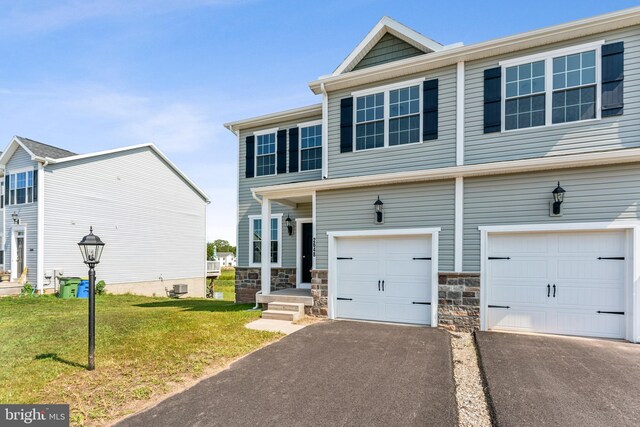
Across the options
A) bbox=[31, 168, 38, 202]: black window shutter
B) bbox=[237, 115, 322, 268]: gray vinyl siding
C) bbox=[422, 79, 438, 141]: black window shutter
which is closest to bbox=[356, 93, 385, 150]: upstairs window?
bbox=[422, 79, 438, 141]: black window shutter

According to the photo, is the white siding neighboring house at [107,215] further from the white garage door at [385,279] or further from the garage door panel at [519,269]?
the garage door panel at [519,269]

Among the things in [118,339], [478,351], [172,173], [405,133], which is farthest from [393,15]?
[172,173]

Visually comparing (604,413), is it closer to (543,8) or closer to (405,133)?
(405,133)

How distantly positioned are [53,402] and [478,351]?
Answer: 5928mm

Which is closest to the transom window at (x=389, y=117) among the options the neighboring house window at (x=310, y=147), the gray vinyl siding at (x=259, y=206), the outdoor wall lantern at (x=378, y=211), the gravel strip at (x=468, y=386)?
the outdoor wall lantern at (x=378, y=211)

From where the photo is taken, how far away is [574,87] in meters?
6.84

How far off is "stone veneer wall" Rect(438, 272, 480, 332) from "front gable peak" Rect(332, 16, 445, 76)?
567 cm

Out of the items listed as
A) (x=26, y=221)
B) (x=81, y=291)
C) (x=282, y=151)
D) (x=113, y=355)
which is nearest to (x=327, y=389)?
(x=113, y=355)

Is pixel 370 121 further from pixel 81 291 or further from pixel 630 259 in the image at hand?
pixel 81 291

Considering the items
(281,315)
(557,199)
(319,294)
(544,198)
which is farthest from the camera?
(319,294)

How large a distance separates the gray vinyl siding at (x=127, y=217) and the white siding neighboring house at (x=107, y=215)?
0.12 ft

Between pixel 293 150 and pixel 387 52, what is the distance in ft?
13.8

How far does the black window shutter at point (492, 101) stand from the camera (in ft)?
24.2

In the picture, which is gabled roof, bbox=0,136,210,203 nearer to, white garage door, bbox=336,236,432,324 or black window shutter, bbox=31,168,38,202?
black window shutter, bbox=31,168,38,202
